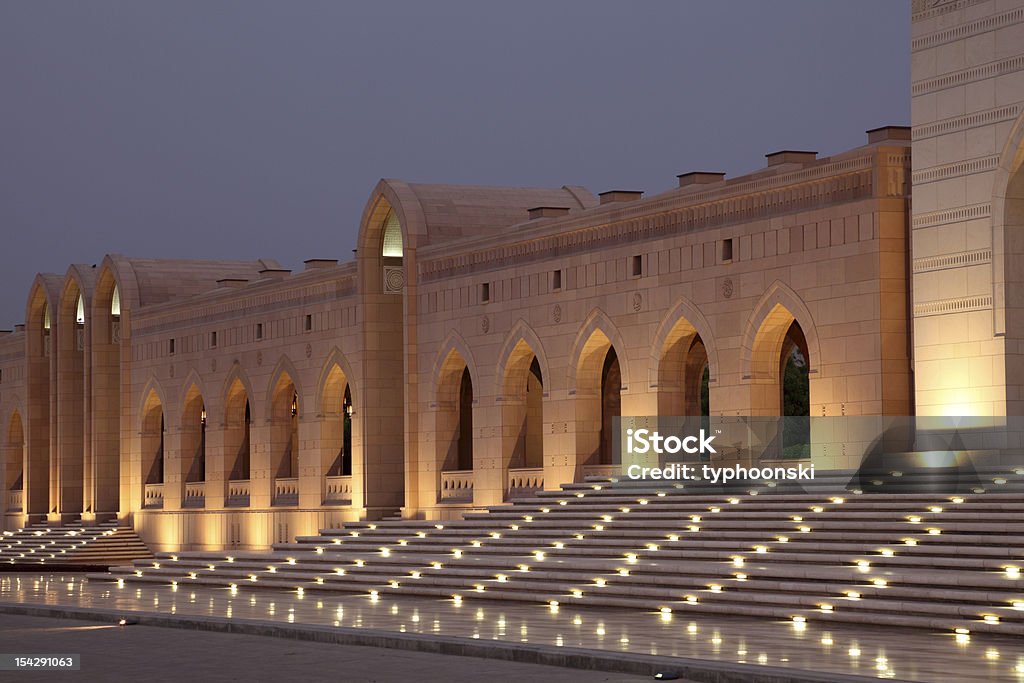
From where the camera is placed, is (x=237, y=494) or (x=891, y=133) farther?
(x=237, y=494)

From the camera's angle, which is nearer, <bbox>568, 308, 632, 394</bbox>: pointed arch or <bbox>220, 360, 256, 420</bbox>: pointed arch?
<bbox>568, 308, 632, 394</bbox>: pointed arch

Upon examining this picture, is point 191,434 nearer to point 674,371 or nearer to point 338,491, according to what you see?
point 338,491

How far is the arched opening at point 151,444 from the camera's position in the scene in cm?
4650

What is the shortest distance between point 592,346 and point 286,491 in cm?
1157

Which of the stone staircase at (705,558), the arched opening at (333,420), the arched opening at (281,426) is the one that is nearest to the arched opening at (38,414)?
the arched opening at (281,426)

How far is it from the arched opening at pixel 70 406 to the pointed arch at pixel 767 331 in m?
27.7

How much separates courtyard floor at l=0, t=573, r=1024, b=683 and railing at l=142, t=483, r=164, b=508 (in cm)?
1952

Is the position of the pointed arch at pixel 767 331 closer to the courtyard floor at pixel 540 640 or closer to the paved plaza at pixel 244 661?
the courtyard floor at pixel 540 640

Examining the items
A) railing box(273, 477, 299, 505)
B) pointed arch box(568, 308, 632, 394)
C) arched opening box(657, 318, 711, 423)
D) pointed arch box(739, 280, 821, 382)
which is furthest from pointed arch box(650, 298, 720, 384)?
railing box(273, 477, 299, 505)

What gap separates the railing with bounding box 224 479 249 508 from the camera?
41.4 meters

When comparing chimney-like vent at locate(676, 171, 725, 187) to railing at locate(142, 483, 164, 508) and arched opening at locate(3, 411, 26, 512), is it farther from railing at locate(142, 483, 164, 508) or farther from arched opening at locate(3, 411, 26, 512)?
arched opening at locate(3, 411, 26, 512)

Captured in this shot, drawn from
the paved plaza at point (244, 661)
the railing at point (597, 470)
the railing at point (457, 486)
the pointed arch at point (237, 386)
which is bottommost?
the paved plaza at point (244, 661)

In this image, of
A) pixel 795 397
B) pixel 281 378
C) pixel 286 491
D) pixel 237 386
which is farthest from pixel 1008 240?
pixel 795 397

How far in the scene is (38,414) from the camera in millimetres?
53531
